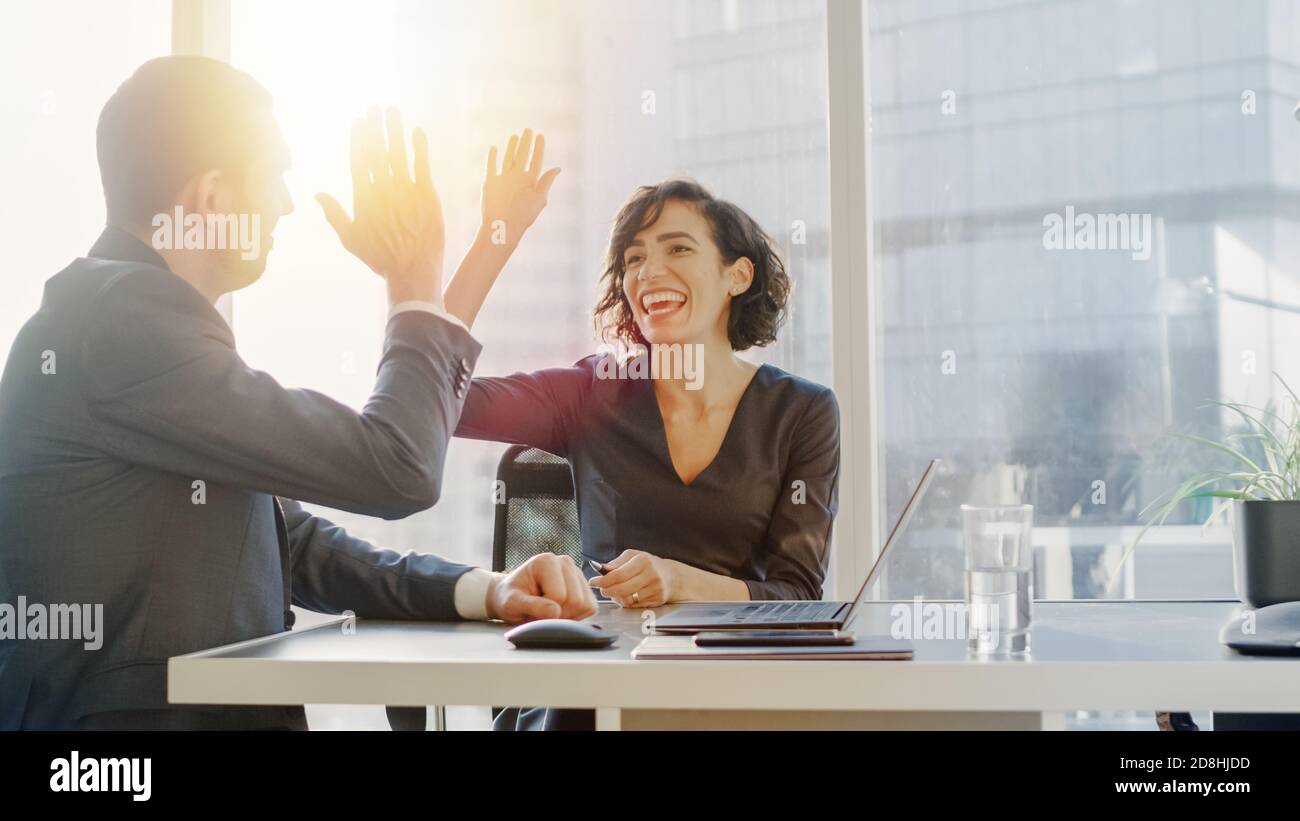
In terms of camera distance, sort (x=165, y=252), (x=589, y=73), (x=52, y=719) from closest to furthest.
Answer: (x=52, y=719) < (x=165, y=252) < (x=589, y=73)

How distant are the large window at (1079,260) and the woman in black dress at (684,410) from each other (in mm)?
435

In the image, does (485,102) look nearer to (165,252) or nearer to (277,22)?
(277,22)

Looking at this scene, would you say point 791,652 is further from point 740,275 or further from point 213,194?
point 740,275

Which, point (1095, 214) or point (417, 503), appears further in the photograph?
point (1095, 214)

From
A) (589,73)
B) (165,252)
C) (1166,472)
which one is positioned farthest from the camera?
(589,73)

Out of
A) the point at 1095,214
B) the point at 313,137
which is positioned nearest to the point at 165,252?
the point at 313,137

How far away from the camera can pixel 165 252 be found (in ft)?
5.58

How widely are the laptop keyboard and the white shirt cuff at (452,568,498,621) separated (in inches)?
14.2

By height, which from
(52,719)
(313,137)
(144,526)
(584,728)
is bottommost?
(584,728)

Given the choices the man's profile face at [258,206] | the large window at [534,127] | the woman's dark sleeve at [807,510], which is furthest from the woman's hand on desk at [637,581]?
the large window at [534,127]

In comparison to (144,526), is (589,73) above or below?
above

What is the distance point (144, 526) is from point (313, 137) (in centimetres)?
171

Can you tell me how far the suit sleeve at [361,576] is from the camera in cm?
162

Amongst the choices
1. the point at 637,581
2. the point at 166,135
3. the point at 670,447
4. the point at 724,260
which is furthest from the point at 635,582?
the point at 724,260
